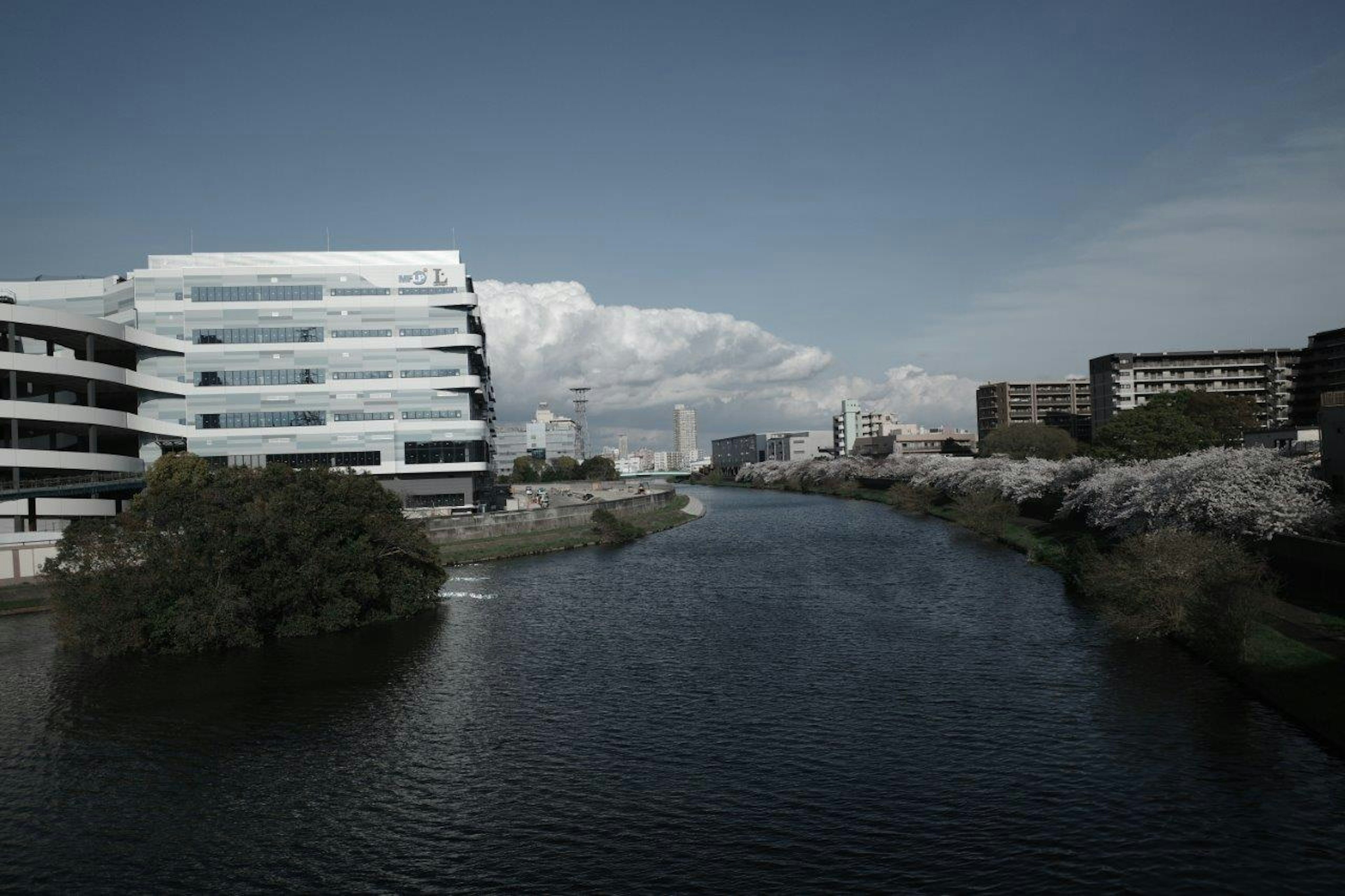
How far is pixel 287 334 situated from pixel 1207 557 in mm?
92309

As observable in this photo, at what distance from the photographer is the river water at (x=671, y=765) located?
22812 mm

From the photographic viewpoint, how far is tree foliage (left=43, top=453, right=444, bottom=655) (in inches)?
1857

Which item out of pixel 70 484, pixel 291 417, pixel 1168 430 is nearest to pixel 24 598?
pixel 70 484

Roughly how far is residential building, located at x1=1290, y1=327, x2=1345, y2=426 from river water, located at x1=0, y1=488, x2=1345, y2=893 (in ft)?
432

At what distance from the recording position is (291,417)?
104062 millimetres

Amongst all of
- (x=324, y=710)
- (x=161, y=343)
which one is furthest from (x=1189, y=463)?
(x=161, y=343)

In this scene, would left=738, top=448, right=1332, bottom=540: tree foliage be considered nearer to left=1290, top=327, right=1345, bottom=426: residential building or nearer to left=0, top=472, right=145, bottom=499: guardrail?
left=0, top=472, right=145, bottom=499: guardrail

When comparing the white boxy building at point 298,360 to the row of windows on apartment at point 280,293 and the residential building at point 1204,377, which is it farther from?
the residential building at point 1204,377

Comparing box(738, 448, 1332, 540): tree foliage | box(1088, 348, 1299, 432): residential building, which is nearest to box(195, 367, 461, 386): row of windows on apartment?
box(738, 448, 1332, 540): tree foliage

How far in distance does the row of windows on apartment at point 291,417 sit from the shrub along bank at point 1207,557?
6581 cm

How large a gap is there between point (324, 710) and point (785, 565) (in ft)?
144

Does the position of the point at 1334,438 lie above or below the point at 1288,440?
below

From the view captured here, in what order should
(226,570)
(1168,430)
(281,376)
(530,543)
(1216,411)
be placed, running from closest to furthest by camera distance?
(226,570)
(530,543)
(1168,430)
(281,376)
(1216,411)

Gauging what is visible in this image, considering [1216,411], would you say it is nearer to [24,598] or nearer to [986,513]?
[986,513]
